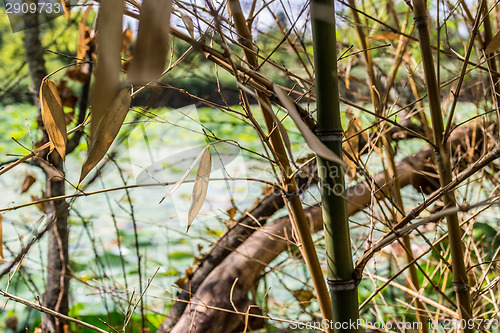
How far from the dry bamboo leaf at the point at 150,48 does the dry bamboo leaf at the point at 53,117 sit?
17 centimetres

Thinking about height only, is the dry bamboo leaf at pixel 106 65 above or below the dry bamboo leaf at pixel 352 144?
below

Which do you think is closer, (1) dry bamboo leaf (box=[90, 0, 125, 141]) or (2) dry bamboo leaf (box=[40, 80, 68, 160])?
(1) dry bamboo leaf (box=[90, 0, 125, 141])

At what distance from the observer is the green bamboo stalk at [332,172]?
249 mm

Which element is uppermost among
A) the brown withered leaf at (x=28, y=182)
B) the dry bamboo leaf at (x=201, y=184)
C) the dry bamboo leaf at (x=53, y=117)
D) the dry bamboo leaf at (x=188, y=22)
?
the brown withered leaf at (x=28, y=182)

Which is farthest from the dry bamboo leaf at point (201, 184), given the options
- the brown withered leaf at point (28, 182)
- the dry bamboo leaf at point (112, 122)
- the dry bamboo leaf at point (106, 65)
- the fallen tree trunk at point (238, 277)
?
the brown withered leaf at point (28, 182)

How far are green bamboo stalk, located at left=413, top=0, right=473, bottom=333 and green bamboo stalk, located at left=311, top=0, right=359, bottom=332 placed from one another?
0.06 meters

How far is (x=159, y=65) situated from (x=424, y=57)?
0.66 ft

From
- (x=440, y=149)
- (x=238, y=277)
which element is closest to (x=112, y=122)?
(x=440, y=149)

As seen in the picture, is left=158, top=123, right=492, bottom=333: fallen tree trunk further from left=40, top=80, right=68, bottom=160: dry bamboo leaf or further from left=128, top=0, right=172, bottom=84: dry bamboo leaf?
left=128, top=0, right=172, bottom=84: dry bamboo leaf

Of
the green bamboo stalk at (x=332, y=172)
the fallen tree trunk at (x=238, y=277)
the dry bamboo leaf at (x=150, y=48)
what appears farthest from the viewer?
the fallen tree trunk at (x=238, y=277)

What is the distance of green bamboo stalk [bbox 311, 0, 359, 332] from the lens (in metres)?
0.25

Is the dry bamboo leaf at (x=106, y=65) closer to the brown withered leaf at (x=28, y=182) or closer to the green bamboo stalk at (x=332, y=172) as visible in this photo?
the green bamboo stalk at (x=332, y=172)

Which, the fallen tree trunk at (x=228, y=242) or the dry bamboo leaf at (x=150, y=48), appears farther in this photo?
the fallen tree trunk at (x=228, y=242)

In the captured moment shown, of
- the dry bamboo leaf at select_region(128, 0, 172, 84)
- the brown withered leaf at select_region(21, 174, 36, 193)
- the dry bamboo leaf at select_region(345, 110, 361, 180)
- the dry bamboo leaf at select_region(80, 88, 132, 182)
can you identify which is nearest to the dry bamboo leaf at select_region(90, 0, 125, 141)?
the dry bamboo leaf at select_region(128, 0, 172, 84)
